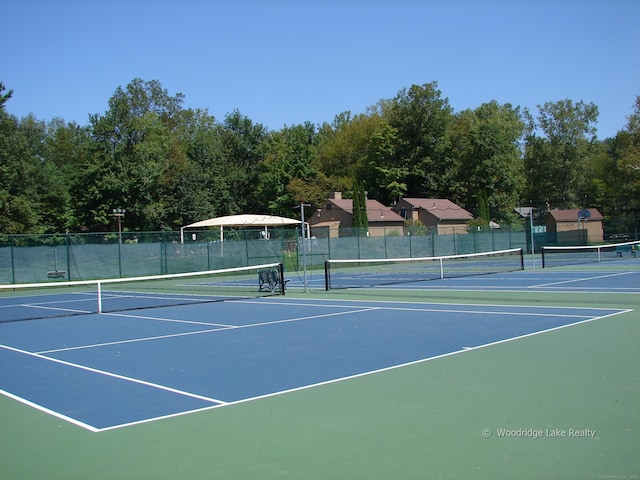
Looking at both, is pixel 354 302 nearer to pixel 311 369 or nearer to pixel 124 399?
pixel 311 369

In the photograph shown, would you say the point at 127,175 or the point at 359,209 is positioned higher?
the point at 127,175

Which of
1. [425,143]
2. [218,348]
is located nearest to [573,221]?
[425,143]

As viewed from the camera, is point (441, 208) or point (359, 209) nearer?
point (359, 209)

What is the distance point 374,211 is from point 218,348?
48953 millimetres

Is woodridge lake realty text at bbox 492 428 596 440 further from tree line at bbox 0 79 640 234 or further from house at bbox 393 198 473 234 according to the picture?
house at bbox 393 198 473 234

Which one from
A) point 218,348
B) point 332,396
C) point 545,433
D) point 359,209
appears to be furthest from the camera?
point 359,209

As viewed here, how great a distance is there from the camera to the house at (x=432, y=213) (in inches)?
2361

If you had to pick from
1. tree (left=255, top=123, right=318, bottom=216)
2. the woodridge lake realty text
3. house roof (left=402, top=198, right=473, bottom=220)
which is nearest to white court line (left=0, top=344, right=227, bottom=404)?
the woodridge lake realty text

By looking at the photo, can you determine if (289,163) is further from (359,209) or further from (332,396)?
(332,396)

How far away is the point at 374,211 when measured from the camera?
192 ft

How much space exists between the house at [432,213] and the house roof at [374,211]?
1.55 metres

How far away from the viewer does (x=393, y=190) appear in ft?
221

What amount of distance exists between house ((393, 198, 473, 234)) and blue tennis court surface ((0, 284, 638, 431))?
44.8 metres

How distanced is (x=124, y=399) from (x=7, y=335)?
7.40 meters
